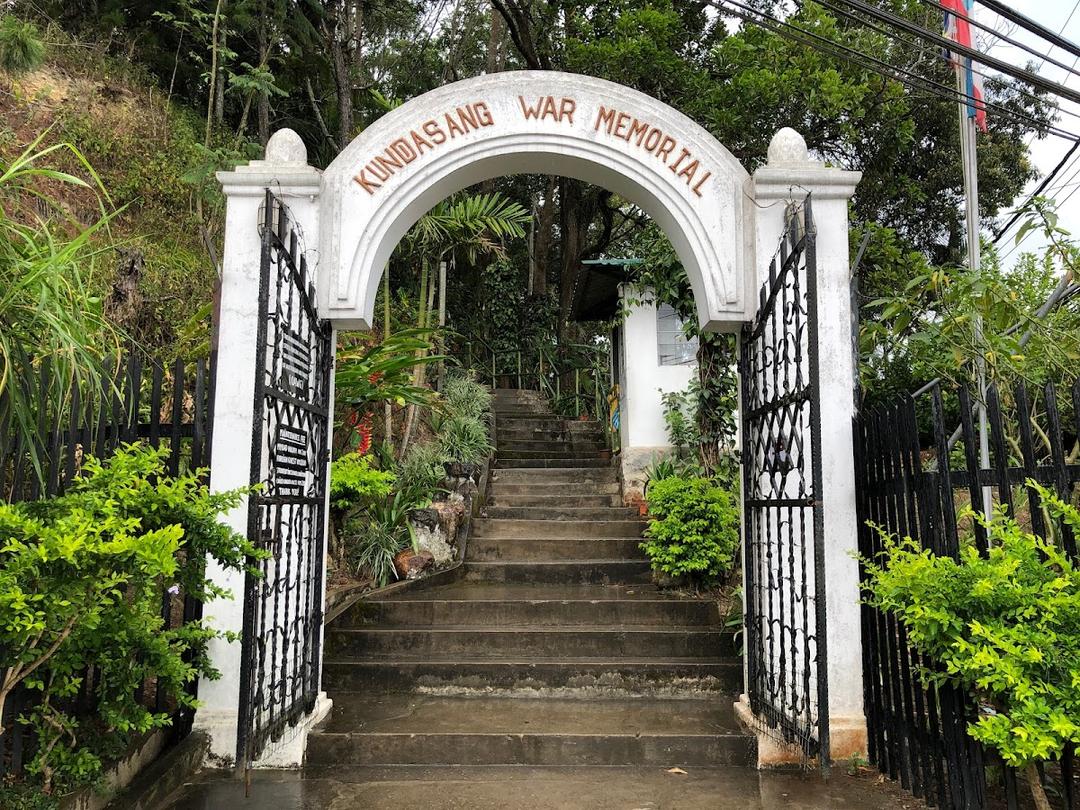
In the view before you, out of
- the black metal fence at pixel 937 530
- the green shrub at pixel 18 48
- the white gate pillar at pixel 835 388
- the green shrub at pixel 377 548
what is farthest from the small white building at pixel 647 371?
the green shrub at pixel 18 48

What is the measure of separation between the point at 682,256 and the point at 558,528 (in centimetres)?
359

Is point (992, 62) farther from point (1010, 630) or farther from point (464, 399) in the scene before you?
point (464, 399)

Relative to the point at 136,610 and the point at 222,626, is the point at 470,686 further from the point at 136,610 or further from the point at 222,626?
the point at 136,610

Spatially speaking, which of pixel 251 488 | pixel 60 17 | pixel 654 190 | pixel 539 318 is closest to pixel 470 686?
pixel 251 488

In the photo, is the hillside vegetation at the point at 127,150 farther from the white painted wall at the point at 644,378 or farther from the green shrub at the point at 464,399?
the white painted wall at the point at 644,378

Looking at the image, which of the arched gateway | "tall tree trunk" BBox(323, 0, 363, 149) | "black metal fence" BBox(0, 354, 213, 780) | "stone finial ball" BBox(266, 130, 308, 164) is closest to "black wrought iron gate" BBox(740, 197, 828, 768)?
the arched gateway

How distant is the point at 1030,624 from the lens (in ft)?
7.90

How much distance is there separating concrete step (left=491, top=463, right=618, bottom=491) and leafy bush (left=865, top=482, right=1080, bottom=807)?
615 cm

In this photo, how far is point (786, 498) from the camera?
3779 mm

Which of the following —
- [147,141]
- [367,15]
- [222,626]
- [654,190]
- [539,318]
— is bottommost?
[222,626]

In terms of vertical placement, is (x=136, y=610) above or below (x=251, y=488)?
below

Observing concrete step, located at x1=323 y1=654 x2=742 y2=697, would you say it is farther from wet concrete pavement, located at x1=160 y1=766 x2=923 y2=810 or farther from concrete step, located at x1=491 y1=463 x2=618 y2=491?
concrete step, located at x1=491 y1=463 x2=618 y2=491

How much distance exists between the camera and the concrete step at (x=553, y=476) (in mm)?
8898

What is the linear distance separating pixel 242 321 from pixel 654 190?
7.56 ft
